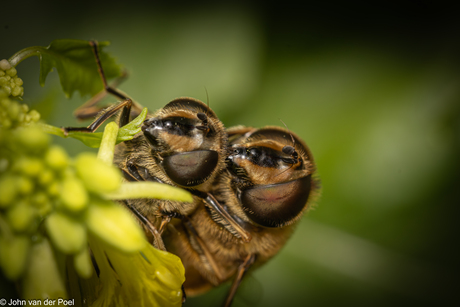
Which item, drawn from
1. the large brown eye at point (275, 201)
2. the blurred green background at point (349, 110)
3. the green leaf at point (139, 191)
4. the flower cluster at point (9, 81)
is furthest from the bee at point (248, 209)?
the blurred green background at point (349, 110)

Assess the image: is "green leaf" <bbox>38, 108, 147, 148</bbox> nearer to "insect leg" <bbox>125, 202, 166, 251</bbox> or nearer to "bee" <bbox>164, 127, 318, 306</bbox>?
"insect leg" <bbox>125, 202, 166, 251</bbox>

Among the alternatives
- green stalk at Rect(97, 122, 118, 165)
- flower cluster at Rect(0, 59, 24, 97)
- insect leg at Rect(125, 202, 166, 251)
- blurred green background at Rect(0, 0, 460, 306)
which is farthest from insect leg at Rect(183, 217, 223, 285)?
blurred green background at Rect(0, 0, 460, 306)

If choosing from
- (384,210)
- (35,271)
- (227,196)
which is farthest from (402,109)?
(35,271)

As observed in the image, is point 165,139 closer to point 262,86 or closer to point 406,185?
point 262,86

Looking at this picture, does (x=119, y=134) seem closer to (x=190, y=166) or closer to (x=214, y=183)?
(x=190, y=166)
